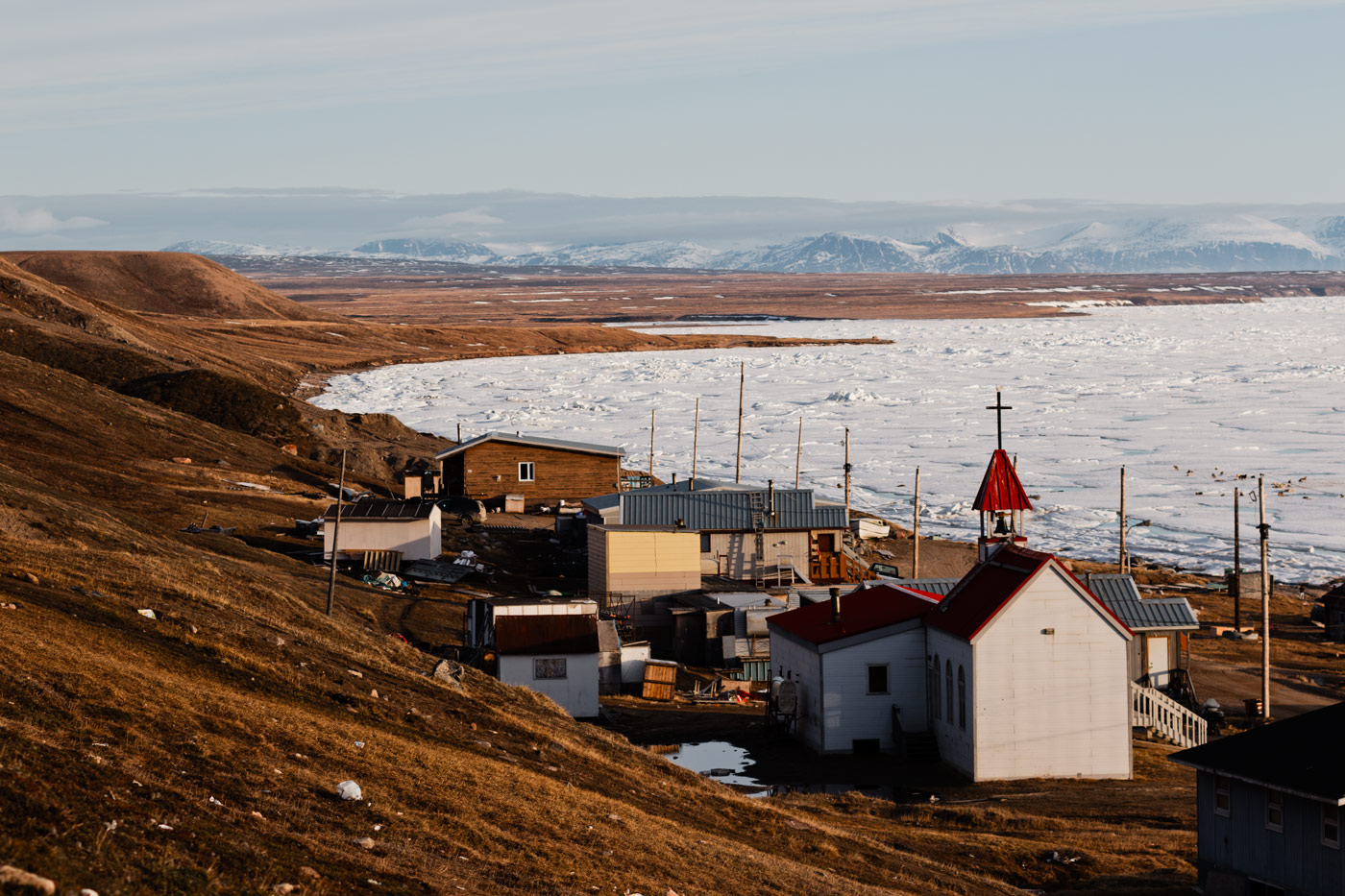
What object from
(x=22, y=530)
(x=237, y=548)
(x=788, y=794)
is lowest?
(x=788, y=794)

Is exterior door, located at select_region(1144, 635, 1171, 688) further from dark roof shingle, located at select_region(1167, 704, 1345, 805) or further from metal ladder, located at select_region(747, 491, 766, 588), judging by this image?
dark roof shingle, located at select_region(1167, 704, 1345, 805)

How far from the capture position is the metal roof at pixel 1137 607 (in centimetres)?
3406

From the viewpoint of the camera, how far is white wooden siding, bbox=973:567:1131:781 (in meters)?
26.5

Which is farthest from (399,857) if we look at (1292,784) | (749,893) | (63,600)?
(1292,784)

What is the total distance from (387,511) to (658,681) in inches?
538

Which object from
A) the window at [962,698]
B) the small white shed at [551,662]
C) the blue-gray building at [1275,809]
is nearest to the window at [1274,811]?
the blue-gray building at [1275,809]

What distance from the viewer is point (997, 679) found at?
26500 mm

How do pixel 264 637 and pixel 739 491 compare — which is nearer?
pixel 264 637

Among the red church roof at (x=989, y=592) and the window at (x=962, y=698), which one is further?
the window at (x=962, y=698)

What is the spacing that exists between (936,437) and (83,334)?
51.1 m

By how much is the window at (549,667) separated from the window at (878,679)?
715 centimetres

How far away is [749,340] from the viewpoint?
178 m

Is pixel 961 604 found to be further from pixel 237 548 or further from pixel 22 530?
pixel 237 548

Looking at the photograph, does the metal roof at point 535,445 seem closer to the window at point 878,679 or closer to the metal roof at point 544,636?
the metal roof at point 544,636
